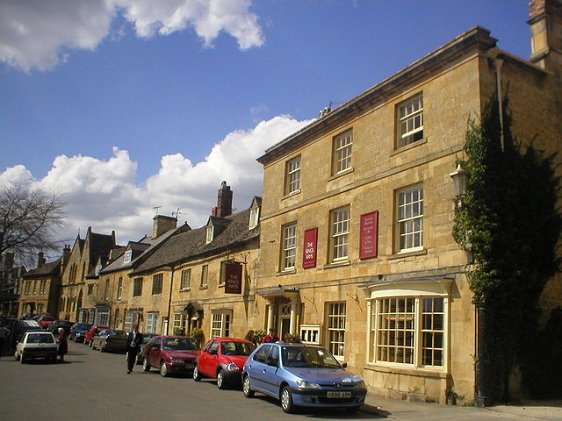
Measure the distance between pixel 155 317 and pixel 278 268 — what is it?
1786 centimetres

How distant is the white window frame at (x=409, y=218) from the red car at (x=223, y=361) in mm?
5795

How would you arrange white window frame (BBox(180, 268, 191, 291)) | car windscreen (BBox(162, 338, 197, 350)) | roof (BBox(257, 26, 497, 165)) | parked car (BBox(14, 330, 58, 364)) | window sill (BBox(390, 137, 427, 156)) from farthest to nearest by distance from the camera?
white window frame (BBox(180, 268, 191, 291)) → parked car (BBox(14, 330, 58, 364)) → car windscreen (BBox(162, 338, 197, 350)) → window sill (BBox(390, 137, 427, 156)) → roof (BBox(257, 26, 497, 165))

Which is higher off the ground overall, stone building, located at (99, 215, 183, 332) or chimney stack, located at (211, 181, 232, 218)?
chimney stack, located at (211, 181, 232, 218)

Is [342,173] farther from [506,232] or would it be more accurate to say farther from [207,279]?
[207,279]

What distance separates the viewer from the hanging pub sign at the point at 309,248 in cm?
2045

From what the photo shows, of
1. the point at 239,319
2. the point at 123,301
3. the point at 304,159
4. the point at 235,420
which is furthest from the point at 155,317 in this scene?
the point at 235,420

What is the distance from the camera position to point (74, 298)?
64.2 metres

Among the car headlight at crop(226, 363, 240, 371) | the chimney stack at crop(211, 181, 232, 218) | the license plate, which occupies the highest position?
the chimney stack at crop(211, 181, 232, 218)

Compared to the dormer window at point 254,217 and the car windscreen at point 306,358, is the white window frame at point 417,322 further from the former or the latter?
the dormer window at point 254,217

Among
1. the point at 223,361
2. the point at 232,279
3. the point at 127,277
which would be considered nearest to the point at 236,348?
the point at 223,361

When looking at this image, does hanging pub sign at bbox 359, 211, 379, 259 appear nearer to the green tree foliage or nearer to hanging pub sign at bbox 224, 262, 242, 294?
the green tree foliage

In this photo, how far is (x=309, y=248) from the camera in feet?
68.0

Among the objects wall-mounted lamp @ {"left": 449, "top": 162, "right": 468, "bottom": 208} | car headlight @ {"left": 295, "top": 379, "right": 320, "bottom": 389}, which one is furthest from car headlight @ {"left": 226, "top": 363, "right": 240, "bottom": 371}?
wall-mounted lamp @ {"left": 449, "top": 162, "right": 468, "bottom": 208}

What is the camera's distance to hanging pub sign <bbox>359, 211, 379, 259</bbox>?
681 inches
